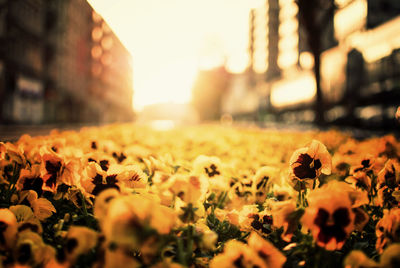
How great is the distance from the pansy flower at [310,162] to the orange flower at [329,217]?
31cm

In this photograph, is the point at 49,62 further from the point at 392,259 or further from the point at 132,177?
the point at 392,259

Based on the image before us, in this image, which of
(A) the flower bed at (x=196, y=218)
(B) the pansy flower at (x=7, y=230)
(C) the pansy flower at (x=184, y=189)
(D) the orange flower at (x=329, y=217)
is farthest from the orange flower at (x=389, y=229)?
(B) the pansy flower at (x=7, y=230)

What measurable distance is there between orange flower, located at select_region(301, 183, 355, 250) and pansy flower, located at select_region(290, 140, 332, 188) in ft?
1.02

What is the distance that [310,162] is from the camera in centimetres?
115

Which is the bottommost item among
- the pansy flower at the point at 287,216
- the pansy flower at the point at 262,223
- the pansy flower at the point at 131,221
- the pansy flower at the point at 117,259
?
the pansy flower at the point at 262,223

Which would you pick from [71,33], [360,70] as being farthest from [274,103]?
[71,33]

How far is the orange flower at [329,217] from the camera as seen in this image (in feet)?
2.63

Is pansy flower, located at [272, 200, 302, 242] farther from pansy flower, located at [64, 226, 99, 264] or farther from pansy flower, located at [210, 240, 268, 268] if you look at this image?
pansy flower, located at [64, 226, 99, 264]

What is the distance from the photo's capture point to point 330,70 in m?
28.2

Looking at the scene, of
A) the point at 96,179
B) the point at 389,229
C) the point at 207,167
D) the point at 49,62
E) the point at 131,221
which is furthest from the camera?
the point at 49,62

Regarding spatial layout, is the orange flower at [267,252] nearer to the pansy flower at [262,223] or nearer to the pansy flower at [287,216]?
the pansy flower at [287,216]

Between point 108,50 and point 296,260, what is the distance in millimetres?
50326

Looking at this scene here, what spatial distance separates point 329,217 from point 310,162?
0.35 metres

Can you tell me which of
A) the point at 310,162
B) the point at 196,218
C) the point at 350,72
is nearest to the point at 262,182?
the point at 310,162
